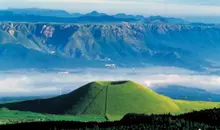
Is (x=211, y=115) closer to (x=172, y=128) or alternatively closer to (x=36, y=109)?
(x=172, y=128)

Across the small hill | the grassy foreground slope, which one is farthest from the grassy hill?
the grassy foreground slope

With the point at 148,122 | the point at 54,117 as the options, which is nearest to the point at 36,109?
the point at 54,117

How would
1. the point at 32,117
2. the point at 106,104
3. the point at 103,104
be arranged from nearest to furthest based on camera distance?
1. the point at 32,117
2. the point at 103,104
3. the point at 106,104

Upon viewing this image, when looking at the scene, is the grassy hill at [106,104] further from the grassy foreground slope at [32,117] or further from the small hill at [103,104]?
the grassy foreground slope at [32,117]

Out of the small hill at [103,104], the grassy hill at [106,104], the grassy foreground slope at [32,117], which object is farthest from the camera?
the small hill at [103,104]

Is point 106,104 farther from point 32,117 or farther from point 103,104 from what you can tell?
point 32,117

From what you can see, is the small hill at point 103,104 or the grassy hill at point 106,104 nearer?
the grassy hill at point 106,104

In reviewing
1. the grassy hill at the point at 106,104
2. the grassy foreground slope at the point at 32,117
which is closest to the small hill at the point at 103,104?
the grassy hill at the point at 106,104

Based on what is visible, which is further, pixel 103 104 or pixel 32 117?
pixel 103 104

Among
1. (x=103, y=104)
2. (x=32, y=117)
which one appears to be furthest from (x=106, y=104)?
(x=32, y=117)
